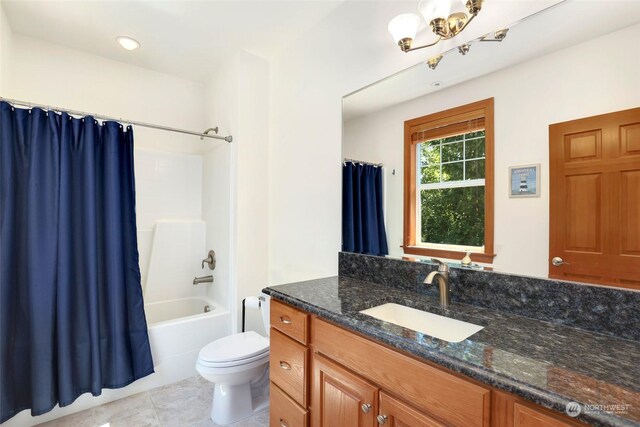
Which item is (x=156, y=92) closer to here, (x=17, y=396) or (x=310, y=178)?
(x=310, y=178)

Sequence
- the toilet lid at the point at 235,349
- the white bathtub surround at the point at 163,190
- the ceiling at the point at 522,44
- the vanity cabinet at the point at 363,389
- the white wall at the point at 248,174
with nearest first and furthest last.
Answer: the vanity cabinet at the point at 363,389, the ceiling at the point at 522,44, the toilet lid at the point at 235,349, the white wall at the point at 248,174, the white bathtub surround at the point at 163,190

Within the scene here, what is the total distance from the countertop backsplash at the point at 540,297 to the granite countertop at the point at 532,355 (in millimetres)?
34

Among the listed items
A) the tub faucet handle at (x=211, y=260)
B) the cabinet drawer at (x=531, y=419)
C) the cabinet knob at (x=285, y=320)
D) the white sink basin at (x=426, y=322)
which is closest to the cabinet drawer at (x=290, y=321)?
the cabinet knob at (x=285, y=320)

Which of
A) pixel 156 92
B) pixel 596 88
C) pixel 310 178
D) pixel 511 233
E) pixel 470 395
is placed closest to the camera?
pixel 470 395

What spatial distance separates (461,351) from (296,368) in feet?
2.55

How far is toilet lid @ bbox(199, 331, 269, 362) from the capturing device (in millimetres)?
1800

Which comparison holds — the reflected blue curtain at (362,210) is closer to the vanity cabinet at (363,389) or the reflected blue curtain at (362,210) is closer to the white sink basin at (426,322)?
the white sink basin at (426,322)

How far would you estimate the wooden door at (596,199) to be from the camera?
0.93 m

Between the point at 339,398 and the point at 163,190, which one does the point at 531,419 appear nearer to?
the point at 339,398

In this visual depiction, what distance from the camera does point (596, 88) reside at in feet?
3.26

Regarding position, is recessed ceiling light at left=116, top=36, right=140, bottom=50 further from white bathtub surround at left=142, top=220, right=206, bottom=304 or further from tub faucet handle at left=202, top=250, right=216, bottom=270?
tub faucet handle at left=202, top=250, right=216, bottom=270

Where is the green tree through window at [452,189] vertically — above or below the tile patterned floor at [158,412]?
above

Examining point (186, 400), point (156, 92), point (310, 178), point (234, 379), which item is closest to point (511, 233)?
point (310, 178)

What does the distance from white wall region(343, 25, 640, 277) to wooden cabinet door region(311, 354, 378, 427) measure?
727 mm
